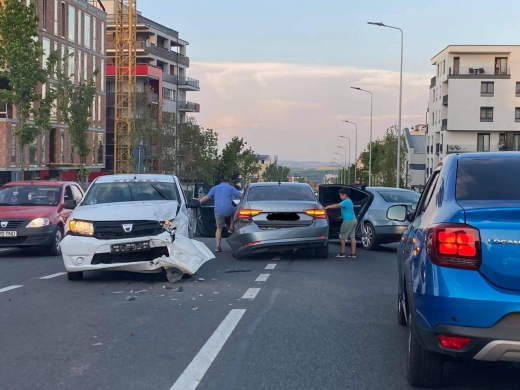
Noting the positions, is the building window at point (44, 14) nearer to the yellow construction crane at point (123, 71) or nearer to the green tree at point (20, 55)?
the yellow construction crane at point (123, 71)

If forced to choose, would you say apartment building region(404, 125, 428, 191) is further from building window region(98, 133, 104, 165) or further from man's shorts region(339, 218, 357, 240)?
man's shorts region(339, 218, 357, 240)

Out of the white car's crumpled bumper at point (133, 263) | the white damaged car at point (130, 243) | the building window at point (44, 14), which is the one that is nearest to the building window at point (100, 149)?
the building window at point (44, 14)

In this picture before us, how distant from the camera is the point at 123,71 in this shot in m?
80.8

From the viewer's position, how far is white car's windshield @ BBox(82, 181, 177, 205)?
1260cm

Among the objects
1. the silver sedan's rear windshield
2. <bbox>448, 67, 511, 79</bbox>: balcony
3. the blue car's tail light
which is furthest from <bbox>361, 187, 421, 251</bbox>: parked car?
<bbox>448, 67, 511, 79</bbox>: balcony

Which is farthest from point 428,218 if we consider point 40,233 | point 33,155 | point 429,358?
point 33,155

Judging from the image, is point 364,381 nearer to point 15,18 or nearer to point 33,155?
point 15,18

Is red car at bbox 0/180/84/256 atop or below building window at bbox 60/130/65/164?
below

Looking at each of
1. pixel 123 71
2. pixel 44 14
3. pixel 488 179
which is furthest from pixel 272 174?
pixel 488 179

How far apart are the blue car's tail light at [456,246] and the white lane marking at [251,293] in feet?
16.5

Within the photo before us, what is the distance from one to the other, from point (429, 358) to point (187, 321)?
10.8 feet

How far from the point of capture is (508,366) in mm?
6148

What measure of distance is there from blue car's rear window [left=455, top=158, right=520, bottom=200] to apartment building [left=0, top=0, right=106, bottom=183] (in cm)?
4669

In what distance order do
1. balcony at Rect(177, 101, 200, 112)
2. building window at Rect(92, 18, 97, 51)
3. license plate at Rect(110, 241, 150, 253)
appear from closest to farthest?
1. license plate at Rect(110, 241, 150, 253)
2. building window at Rect(92, 18, 97, 51)
3. balcony at Rect(177, 101, 200, 112)
